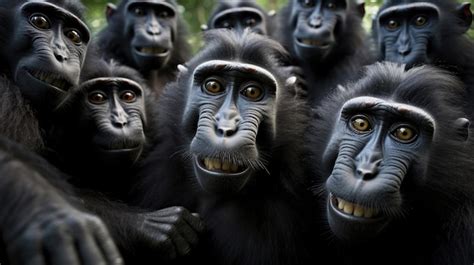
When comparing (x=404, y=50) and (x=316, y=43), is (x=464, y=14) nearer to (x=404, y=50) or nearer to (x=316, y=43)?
(x=404, y=50)

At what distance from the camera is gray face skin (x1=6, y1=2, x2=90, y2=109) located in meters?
6.12

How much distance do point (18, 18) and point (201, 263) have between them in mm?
2966

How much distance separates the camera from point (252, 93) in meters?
5.96

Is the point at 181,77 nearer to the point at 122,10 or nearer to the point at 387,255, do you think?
the point at 387,255

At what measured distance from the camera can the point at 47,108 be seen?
6285mm

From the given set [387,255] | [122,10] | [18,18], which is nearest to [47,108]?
[18,18]

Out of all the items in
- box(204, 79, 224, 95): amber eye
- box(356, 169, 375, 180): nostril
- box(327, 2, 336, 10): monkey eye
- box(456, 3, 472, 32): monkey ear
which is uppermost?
box(456, 3, 472, 32): monkey ear

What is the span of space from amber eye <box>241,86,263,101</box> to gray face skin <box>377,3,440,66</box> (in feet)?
8.54

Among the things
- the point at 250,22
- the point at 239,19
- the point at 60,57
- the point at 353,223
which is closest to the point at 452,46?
the point at 250,22

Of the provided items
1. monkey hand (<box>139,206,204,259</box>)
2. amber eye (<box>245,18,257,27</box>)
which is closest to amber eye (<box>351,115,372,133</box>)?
monkey hand (<box>139,206,204,259</box>)

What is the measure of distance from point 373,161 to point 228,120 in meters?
1.28

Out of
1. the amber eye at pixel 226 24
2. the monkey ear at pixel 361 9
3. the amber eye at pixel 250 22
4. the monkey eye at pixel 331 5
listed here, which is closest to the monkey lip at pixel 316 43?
the monkey eye at pixel 331 5

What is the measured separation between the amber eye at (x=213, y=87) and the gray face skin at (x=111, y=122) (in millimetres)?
1100

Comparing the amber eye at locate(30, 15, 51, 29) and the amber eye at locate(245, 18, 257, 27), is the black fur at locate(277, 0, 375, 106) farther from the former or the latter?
the amber eye at locate(30, 15, 51, 29)
